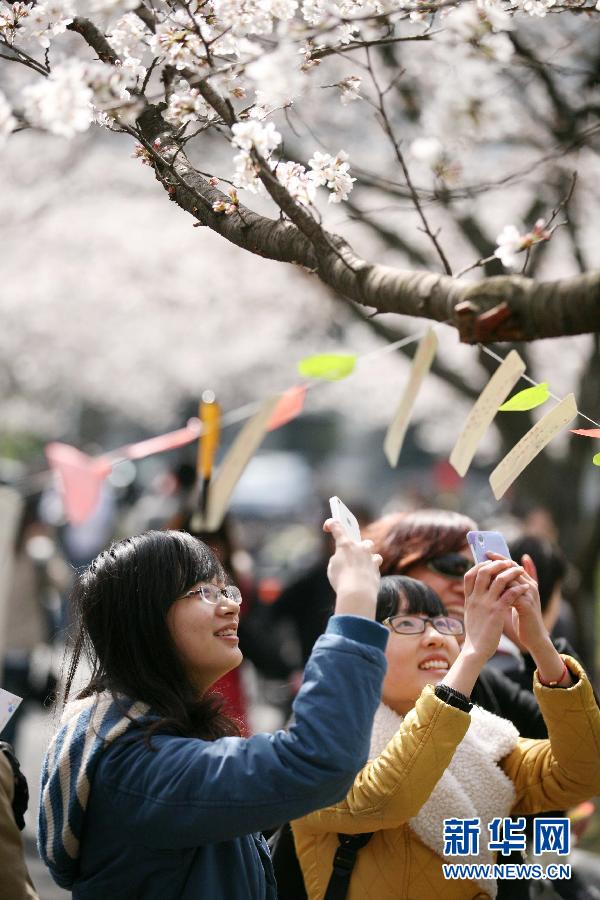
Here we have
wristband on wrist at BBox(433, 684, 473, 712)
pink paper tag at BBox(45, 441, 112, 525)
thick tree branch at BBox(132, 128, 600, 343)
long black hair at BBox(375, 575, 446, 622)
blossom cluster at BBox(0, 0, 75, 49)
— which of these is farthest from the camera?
pink paper tag at BBox(45, 441, 112, 525)

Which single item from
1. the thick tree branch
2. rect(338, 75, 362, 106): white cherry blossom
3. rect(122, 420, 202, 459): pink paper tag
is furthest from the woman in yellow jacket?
rect(122, 420, 202, 459): pink paper tag

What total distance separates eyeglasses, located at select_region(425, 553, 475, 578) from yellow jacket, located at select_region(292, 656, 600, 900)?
58 centimetres

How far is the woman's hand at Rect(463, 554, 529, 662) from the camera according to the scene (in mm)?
2084

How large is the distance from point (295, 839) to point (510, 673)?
1180mm

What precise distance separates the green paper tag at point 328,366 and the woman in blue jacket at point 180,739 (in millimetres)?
494

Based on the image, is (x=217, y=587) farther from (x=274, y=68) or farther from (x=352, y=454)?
(x=352, y=454)

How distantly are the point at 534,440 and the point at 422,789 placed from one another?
771mm

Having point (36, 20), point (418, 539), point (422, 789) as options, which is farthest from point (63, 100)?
point (418, 539)

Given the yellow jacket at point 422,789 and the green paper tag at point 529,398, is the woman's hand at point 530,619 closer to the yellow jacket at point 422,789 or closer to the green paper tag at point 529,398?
the yellow jacket at point 422,789

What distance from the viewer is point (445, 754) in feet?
6.68

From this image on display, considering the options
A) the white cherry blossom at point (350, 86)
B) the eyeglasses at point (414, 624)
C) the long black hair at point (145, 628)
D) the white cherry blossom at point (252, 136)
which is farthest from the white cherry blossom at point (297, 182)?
the eyeglasses at point (414, 624)

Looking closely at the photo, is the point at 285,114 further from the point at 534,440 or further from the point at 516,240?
the point at 534,440

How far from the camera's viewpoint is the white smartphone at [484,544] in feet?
7.22

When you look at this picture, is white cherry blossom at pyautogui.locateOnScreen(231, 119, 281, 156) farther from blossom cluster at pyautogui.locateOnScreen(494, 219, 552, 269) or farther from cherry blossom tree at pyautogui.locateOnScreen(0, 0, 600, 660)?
blossom cluster at pyautogui.locateOnScreen(494, 219, 552, 269)
